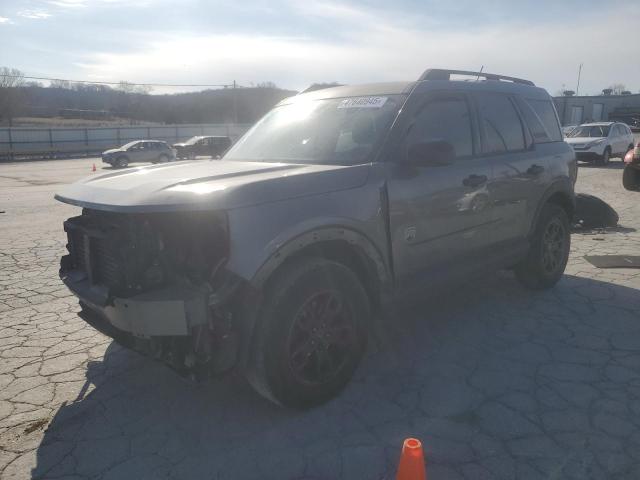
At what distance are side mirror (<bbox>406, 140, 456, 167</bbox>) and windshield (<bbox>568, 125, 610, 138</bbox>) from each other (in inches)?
829

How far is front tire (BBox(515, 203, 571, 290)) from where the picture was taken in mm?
5180

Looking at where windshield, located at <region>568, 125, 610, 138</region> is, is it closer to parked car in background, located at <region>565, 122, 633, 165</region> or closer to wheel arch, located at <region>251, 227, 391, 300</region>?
parked car in background, located at <region>565, 122, 633, 165</region>

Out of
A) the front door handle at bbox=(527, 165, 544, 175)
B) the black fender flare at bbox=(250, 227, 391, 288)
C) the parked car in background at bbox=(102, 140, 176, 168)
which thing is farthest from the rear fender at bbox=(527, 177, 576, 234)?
the parked car in background at bbox=(102, 140, 176, 168)

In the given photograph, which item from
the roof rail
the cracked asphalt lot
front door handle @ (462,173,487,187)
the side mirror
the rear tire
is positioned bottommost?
the cracked asphalt lot

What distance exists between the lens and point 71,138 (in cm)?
4141

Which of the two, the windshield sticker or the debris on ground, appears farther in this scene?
the debris on ground

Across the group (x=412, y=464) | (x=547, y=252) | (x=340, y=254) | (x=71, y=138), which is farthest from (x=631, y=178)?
(x=71, y=138)

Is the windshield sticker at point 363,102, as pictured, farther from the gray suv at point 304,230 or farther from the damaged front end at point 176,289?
the damaged front end at point 176,289

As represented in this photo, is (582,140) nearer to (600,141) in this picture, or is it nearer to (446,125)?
(600,141)

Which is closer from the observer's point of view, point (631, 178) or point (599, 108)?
point (631, 178)

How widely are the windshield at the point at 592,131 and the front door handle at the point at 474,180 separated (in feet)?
66.3

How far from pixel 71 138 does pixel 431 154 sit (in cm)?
4396

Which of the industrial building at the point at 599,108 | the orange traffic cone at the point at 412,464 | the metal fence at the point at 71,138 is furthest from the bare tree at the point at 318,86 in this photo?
the industrial building at the point at 599,108

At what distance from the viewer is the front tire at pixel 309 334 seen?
114 inches
